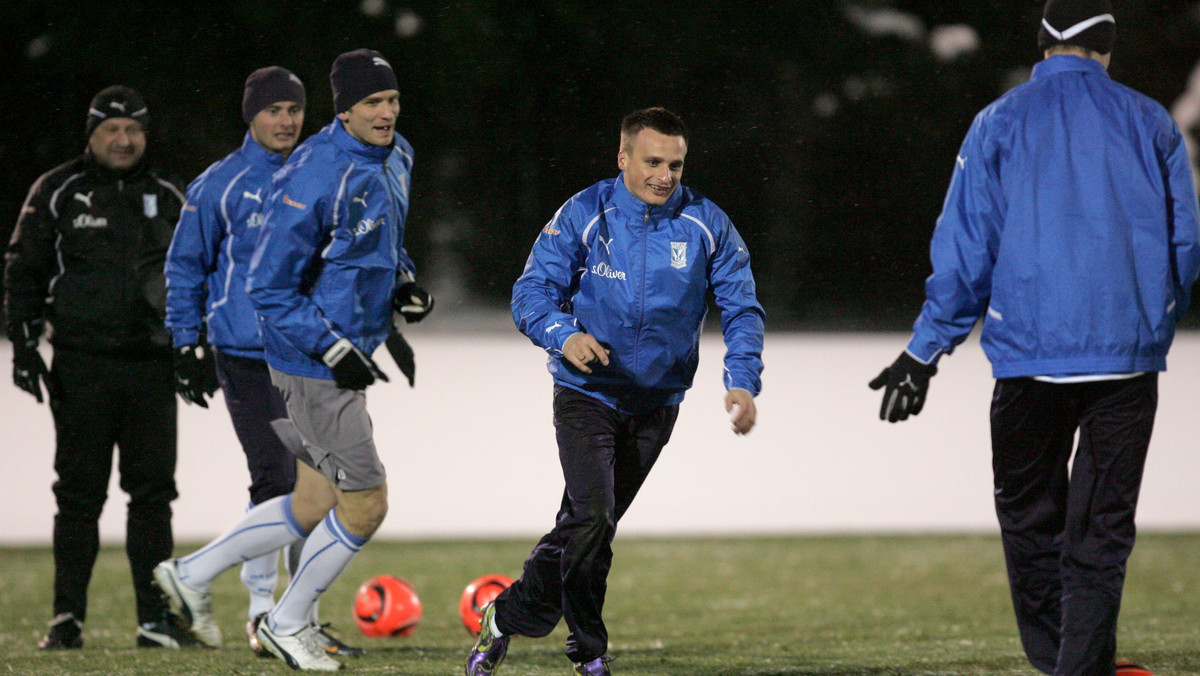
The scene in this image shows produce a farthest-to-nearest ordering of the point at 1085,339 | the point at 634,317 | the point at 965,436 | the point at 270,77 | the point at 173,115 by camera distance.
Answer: the point at 965,436 → the point at 173,115 → the point at 270,77 → the point at 634,317 → the point at 1085,339

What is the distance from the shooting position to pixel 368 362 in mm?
3574

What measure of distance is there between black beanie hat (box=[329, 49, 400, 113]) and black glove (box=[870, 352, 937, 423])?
169cm

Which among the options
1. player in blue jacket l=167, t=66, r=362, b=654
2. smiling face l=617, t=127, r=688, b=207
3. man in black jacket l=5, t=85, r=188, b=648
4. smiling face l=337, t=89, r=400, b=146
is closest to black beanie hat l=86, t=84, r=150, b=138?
man in black jacket l=5, t=85, r=188, b=648

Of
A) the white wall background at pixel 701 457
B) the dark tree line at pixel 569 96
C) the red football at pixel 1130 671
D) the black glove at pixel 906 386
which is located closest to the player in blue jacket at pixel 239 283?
the dark tree line at pixel 569 96

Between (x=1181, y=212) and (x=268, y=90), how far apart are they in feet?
9.32

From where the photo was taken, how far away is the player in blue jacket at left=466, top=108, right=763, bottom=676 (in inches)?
129

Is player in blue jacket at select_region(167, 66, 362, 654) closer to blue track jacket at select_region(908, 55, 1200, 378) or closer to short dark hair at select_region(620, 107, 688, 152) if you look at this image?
short dark hair at select_region(620, 107, 688, 152)

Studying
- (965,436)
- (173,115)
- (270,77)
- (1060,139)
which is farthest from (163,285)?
(965,436)

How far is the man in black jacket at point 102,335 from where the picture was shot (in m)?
4.52

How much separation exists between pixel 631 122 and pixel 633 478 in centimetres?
94

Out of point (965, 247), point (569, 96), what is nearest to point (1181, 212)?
point (965, 247)

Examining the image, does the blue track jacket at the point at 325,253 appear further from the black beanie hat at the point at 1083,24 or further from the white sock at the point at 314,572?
the black beanie hat at the point at 1083,24

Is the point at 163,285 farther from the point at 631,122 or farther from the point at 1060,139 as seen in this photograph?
the point at 1060,139

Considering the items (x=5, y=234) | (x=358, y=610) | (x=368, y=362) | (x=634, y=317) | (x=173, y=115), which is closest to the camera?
(x=634, y=317)
